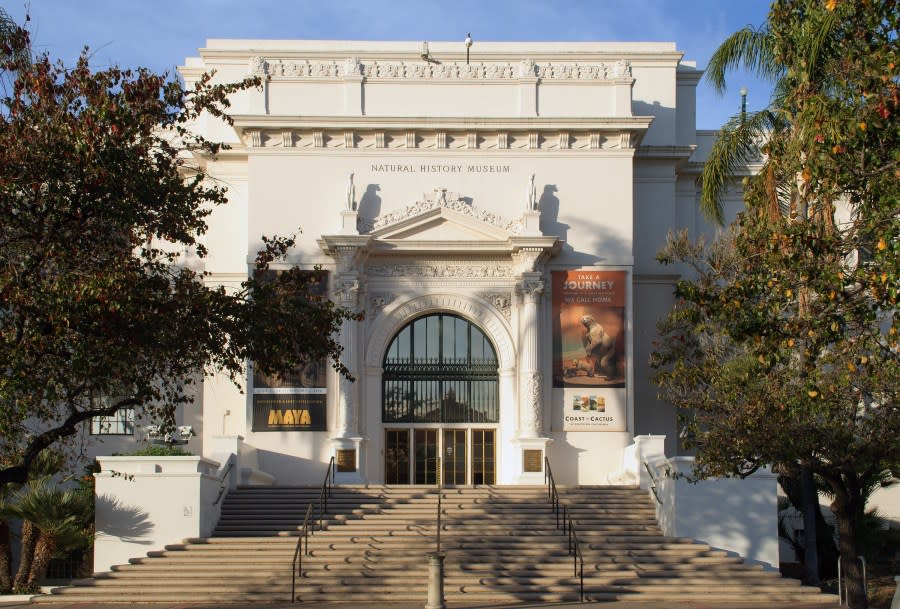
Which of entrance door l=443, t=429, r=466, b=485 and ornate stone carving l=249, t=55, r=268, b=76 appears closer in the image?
entrance door l=443, t=429, r=466, b=485

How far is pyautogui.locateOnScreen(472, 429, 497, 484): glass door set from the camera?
33375 millimetres

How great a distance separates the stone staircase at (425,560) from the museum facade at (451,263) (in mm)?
3649

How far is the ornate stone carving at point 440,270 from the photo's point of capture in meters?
33.6

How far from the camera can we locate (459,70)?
34.6 meters

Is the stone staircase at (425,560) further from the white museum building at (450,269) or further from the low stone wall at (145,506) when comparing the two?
the white museum building at (450,269)

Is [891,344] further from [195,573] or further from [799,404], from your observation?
[195,573]

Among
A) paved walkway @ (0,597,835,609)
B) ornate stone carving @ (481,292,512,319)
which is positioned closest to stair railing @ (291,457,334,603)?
paved walkway @ (0,597,835,609)

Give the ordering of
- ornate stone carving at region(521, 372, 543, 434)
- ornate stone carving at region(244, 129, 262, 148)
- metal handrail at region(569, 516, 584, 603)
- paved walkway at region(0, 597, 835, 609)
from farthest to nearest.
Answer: ornate stone carving at region(244, 129, 262, 148), ornate stone carving at region(521, 372, 543, 434), metal handrail at region(569, 516, 584, 603), paved walkway at region(0, 597, 835, 609)

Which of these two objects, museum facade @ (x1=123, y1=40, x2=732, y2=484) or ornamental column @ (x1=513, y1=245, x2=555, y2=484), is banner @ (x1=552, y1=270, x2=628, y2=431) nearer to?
museum facade @ (x1=123, y1=40, x2=732, y2=484)

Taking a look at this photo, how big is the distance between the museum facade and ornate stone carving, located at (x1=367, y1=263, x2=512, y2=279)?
6 centimetres

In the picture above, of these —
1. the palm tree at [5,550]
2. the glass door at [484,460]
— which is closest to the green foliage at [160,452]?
Result: the palm tree at [5,550]

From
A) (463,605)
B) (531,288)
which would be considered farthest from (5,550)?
(531,288)

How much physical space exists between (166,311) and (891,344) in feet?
31.0

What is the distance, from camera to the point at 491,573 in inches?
922
